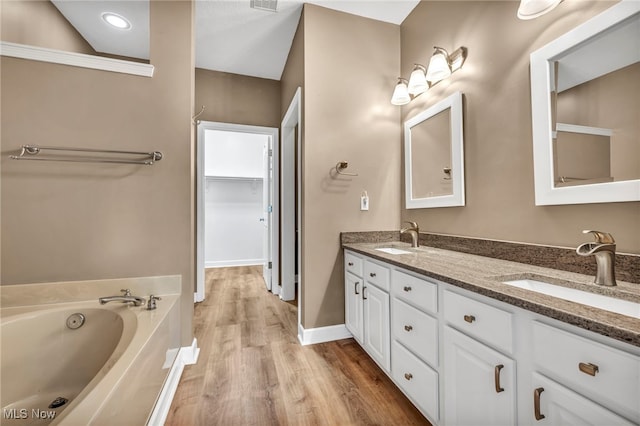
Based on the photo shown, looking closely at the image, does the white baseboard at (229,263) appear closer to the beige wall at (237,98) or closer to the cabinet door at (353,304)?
the beige wall at (237,98)

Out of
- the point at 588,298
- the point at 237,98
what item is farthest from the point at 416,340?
the point at 237,98

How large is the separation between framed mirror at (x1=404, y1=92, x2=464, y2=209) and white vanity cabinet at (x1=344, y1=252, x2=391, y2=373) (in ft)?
2.36

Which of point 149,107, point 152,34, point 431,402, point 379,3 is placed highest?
point 379,3

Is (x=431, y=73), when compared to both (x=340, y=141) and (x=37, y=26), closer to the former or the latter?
(x=340, y=141)

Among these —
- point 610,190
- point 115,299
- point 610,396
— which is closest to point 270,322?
point 115,299

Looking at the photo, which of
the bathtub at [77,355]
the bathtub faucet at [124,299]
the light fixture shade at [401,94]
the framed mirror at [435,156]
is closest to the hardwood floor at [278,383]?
the bathtub at [77,355]

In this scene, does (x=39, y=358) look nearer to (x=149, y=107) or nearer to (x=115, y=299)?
(x=115, y=299)

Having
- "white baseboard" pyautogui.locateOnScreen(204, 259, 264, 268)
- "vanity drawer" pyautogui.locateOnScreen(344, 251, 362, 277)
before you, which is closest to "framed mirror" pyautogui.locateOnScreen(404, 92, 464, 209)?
"vanity drawer" pyautogui.locateOnScreen(344, 251, 362, 277)

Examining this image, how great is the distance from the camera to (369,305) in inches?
68.8

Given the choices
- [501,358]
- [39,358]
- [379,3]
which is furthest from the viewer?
[379,3]

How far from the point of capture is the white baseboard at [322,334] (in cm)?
210

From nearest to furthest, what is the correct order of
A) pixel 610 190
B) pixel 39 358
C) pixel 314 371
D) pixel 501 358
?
pixel 501 358, pixel 610 190, pixel 39 358, pixel 314 371

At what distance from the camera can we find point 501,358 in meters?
0.87

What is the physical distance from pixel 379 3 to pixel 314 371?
2.89 meters
